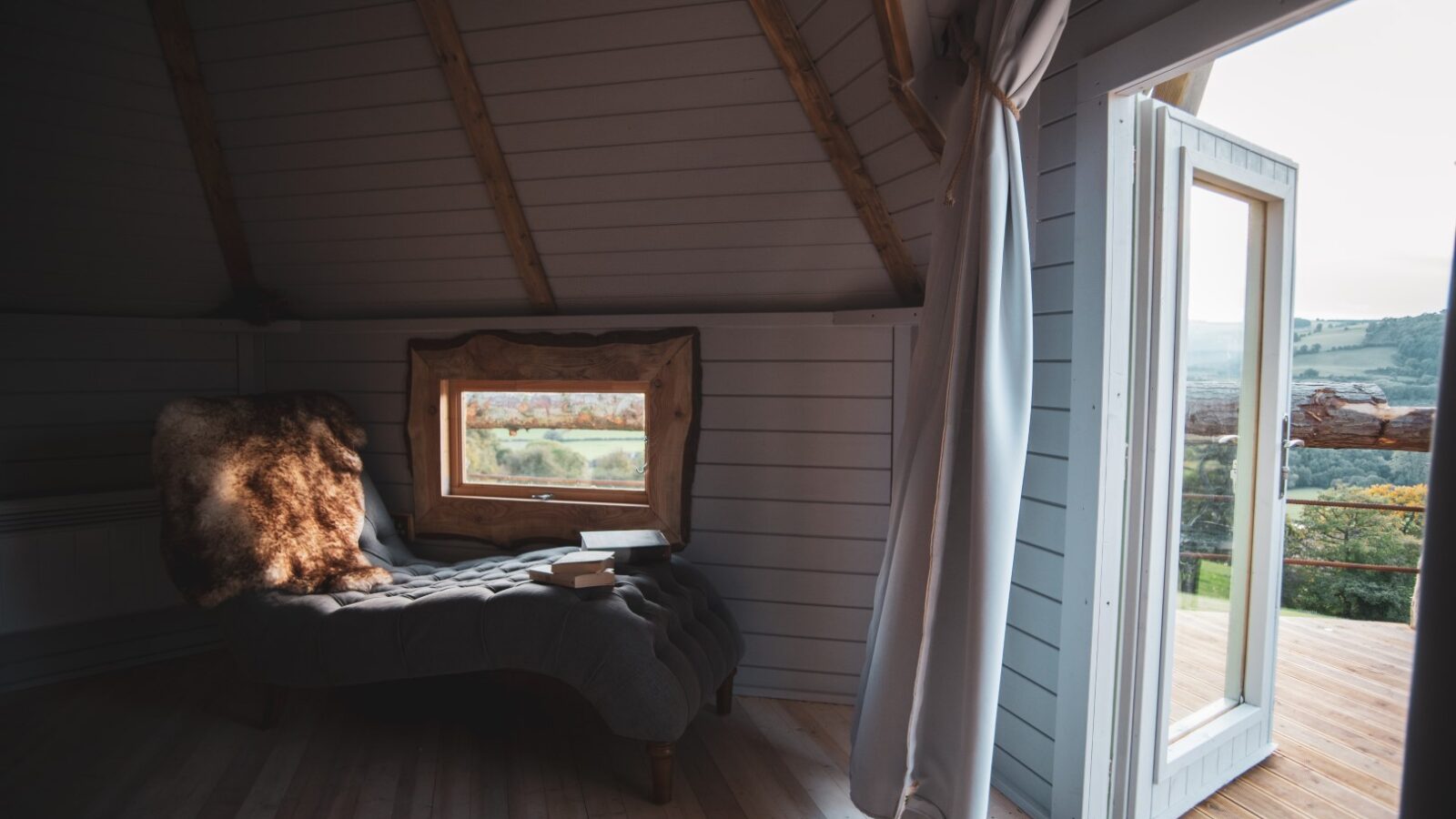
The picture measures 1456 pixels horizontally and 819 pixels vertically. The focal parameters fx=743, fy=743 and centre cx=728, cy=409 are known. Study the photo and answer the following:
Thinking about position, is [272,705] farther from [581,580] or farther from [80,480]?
[80,480]

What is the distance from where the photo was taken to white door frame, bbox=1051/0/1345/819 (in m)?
1.71

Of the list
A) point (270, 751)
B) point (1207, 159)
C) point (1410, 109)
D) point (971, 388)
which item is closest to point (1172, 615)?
point (971, 388)

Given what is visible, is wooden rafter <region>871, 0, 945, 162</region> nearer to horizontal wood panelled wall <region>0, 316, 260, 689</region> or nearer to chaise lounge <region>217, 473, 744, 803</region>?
chaise lounge <region>217, 473, 744, 803</region>

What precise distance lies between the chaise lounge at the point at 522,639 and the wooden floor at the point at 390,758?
23 centimetres

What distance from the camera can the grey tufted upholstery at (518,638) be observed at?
203cm

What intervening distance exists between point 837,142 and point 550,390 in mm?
1562

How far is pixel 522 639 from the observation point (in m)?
2.14

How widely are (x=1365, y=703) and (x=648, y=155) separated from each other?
2914 mm

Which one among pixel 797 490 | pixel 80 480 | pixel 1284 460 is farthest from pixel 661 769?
pixel 80 480

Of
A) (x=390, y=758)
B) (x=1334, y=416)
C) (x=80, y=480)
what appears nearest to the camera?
(x=1334, y=416)

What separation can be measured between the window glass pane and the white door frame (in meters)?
1.72

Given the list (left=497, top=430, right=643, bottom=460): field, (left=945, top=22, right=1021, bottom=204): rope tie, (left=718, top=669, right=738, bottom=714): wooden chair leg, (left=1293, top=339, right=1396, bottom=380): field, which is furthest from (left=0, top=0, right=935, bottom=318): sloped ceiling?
(left=718, top=669, right=738, bottom=714): wooden chair leg

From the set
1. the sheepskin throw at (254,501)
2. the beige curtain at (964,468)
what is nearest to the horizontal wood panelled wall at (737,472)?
the sheepskin throw at (254,501)

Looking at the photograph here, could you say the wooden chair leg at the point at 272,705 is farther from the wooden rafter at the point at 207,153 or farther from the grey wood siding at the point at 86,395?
the wooden rafter at the point at 207,153
